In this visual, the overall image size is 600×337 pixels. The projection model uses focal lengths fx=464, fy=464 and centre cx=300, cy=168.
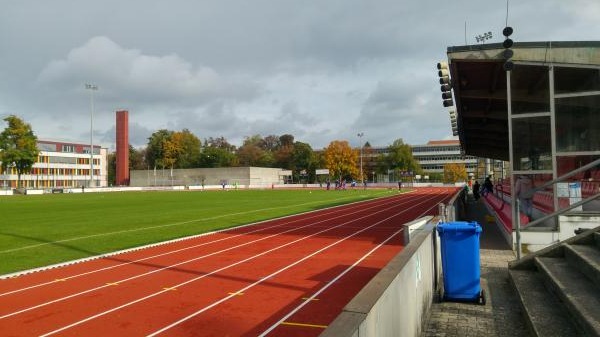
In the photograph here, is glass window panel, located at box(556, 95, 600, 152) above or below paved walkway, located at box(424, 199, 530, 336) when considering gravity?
above

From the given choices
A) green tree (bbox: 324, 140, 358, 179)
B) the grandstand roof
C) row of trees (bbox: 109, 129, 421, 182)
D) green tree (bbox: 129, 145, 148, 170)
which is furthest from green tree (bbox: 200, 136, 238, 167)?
the grandstand roof

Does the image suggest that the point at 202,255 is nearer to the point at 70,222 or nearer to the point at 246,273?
the point at 246,273

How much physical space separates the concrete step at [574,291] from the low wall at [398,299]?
157cm

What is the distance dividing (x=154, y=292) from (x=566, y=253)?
6.66 meters

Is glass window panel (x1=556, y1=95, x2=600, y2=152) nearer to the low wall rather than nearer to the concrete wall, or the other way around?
the low wall

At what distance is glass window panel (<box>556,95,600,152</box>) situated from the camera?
34.5ft

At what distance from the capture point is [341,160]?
103m

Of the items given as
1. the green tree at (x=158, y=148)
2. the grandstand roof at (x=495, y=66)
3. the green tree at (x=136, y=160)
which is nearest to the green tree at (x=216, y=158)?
the green tree at (x=158, y=148)

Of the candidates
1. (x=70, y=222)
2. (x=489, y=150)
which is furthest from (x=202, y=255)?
(x=489, y=150)

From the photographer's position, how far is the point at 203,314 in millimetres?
6570

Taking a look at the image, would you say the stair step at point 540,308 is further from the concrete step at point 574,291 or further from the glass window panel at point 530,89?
the glass window panel at point 530,89

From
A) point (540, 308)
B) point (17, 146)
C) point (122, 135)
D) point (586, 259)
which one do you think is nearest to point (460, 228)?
point (540, 308)

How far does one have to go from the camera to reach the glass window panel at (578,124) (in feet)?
34.5

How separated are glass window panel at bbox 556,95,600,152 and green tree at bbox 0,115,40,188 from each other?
82.0m
